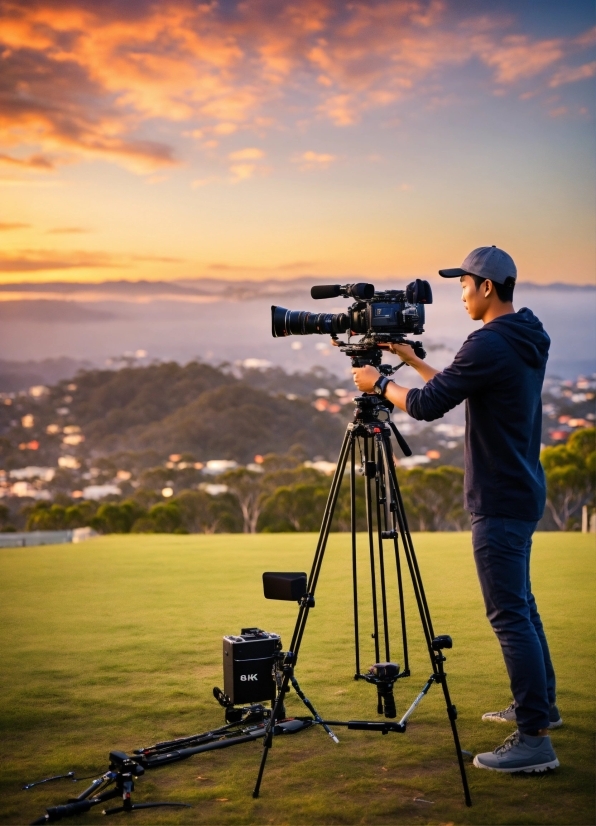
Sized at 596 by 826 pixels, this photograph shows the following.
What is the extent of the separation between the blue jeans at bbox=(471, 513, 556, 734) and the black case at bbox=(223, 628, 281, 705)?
916 millimetres

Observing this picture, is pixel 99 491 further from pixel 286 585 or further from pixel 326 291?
pixel 326 291

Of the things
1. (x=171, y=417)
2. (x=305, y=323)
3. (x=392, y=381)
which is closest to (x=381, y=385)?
(x=392, y=381)

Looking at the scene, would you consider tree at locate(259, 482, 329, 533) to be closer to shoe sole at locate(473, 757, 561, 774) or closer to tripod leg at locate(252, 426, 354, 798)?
tripod leg at locate(252, 426, 354, 798)

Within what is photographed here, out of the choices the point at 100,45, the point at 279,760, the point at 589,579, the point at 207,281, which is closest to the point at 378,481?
the point at 279,760

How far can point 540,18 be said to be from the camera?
38.3 feet

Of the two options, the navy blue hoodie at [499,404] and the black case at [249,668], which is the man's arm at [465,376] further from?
the black case at [249,668]

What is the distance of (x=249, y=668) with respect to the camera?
11.4 feet

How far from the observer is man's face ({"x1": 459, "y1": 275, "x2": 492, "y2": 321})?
304cm

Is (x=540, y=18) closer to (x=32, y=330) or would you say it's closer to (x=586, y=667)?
(x=586, y=667)

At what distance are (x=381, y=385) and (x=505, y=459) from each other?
19.6 inches

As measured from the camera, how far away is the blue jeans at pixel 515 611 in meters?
2.90

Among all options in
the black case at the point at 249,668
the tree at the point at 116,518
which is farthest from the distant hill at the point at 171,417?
the black case at the point at 249,668

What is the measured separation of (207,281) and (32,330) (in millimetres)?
7207

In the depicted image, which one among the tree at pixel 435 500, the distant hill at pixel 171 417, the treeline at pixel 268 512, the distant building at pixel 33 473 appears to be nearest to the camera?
the treeline at pixel 268 512
